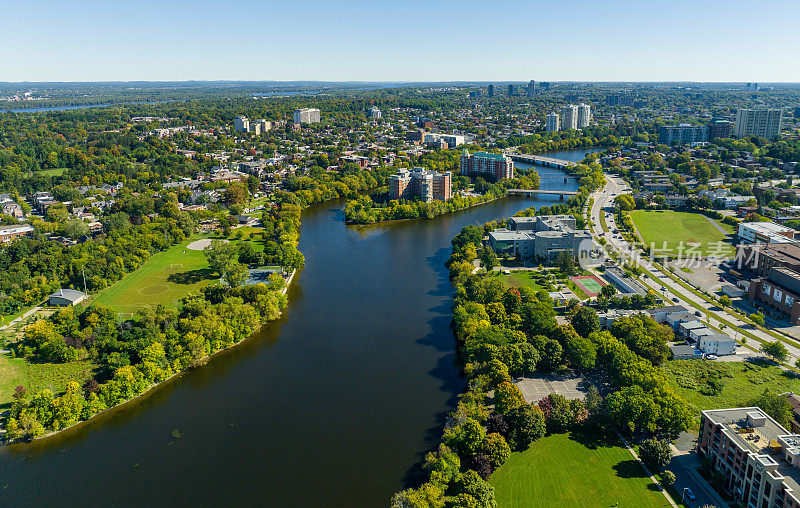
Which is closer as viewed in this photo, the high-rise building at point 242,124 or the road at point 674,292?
the road at point 674,292

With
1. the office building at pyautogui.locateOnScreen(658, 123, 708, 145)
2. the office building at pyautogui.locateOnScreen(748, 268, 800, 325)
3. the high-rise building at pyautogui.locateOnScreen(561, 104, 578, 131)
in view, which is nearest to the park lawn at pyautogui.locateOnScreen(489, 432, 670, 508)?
the office building at pyautogui.locateOnScreen(748, 268, 800, 325)

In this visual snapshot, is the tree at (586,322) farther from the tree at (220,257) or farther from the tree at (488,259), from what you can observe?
the tree at (220,257)

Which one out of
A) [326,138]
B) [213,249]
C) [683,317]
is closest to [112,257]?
[213,249]

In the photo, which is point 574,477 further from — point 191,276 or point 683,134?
point 683,134

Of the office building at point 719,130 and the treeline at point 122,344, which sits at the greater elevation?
the office building at point 719,130

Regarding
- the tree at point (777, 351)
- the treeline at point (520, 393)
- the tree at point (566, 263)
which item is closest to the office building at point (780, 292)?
the tree at point (777, 351)

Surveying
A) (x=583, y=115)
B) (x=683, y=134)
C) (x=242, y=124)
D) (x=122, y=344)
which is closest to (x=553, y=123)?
(x=583, y=115)

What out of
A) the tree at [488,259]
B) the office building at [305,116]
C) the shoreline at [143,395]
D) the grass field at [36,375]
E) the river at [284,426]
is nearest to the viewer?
the river at [284,426]
